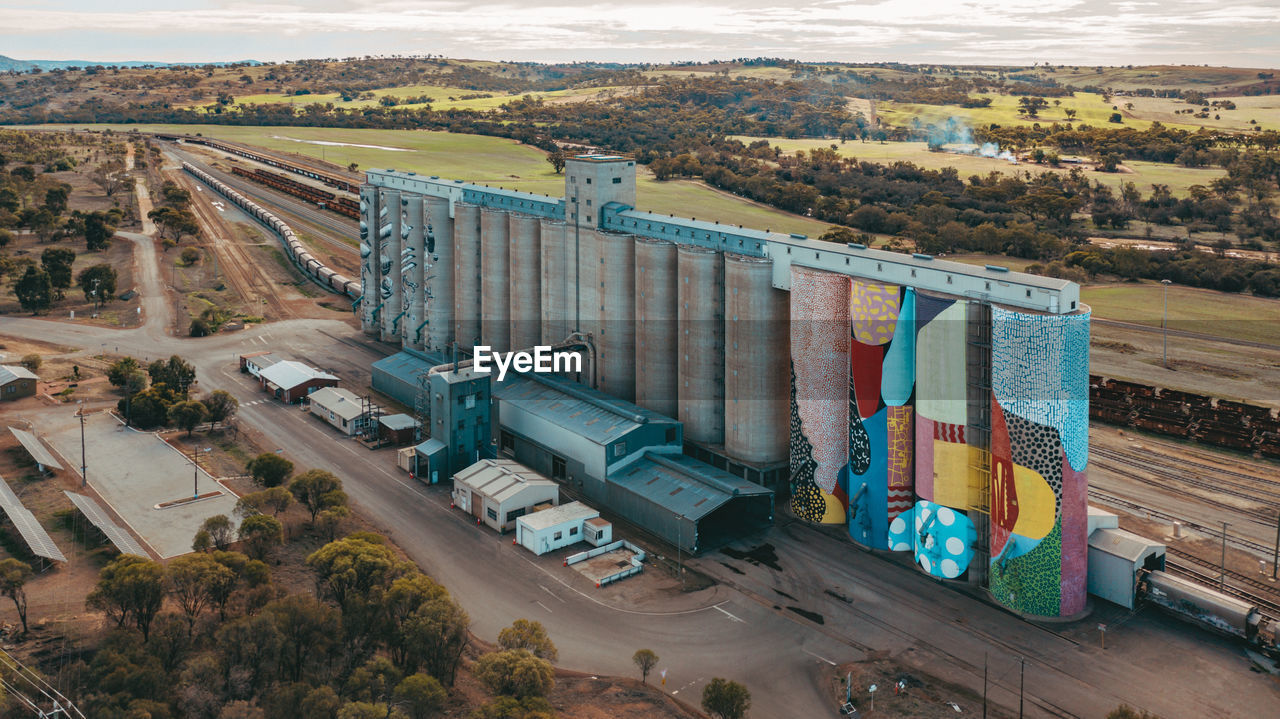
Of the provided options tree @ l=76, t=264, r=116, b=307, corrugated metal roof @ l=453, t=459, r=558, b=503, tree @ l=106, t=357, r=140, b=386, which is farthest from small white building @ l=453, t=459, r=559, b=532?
tree @ l=76, t=264, r=116, b=307

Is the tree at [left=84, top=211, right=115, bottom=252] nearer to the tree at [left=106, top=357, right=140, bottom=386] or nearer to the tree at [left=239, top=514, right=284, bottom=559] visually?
the tree at [left=106, top=357, right=140, bottom=386]

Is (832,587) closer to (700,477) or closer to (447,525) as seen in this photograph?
(700,477)

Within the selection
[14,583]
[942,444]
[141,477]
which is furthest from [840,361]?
[141,477]

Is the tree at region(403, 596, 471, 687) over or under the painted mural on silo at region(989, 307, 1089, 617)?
under

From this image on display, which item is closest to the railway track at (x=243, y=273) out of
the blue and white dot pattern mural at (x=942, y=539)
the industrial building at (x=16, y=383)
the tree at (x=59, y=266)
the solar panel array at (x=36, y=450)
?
the tree at (x=59, y=266)

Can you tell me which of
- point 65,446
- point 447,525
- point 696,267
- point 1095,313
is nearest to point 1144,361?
point 1095,313

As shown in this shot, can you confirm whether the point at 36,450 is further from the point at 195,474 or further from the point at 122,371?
the point at 122,371

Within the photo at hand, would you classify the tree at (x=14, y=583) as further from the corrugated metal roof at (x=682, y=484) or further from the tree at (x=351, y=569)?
the corrugated metal roof at (x=682, y=484)
